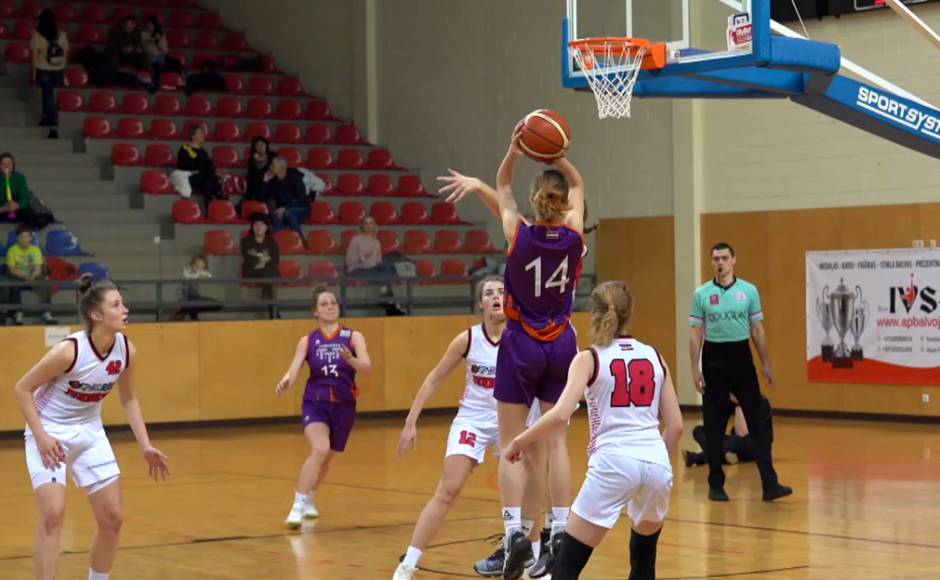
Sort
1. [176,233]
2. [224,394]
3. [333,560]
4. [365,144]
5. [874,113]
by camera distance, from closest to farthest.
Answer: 1. [333,560]
2. [874,113]
3. [224,394]
4. [176,233]
5. [365,144]

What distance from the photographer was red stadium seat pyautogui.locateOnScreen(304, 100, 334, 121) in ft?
82.0

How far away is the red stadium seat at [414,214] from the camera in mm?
22453

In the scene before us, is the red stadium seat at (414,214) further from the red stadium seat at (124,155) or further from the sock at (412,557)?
the sock at (412,557)

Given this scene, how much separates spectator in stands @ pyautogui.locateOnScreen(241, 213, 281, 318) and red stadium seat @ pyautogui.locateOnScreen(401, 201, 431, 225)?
3.89 meters

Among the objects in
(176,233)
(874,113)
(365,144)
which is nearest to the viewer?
(874,113)

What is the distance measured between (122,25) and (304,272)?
641 cm

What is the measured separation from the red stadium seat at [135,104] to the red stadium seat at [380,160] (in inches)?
137

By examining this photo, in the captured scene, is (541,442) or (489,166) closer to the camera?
(541,442)

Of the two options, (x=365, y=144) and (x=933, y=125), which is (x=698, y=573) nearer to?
(x=933, y=125)

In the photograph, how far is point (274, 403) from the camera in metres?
18.8

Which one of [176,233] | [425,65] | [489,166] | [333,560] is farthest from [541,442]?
[425,65]

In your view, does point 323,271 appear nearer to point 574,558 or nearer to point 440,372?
point 440,372

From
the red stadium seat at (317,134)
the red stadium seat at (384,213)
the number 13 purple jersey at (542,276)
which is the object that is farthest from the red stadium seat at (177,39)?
the number 13 purple jersey at (542,276)

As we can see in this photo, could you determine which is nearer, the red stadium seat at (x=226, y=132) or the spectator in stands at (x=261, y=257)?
the spectator in stands at (x=261, y=257)
